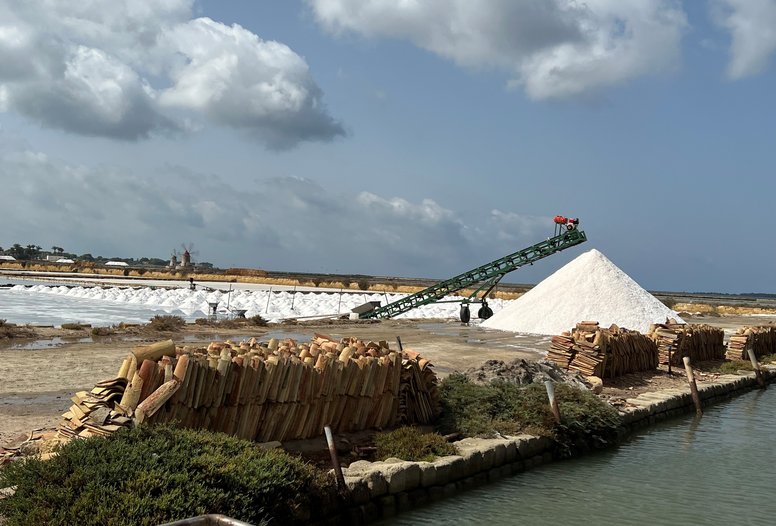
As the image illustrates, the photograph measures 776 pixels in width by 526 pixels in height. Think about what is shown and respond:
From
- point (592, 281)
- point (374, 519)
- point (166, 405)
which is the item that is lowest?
point (374, 519)

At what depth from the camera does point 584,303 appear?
20.8 metres

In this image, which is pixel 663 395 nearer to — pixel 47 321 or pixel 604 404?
pixel 604 404

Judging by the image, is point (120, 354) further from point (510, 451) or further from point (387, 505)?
point (387, 505)

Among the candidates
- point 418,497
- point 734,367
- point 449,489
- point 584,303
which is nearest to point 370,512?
point 418,497

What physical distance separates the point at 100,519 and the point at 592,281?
19.6m

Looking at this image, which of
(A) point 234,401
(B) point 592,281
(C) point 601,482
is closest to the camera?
(A) point 234,401

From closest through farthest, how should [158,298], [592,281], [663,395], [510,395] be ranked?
[510,395] → [663,395] → [592,281] → [158,298]

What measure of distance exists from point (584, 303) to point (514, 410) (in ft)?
42.0

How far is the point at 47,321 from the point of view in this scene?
22438 mm

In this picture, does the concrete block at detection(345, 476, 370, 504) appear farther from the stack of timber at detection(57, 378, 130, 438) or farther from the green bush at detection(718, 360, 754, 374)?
the green bush at detection(718, 360, 754, 374)

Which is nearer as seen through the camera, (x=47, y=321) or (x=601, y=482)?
(x=601, y=482)

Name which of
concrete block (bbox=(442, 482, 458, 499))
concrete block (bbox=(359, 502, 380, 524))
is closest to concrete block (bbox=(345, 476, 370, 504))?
concrete block (bbox=(359, 502, 380, 524))

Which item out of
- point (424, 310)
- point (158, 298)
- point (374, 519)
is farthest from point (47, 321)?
point (374, 519)

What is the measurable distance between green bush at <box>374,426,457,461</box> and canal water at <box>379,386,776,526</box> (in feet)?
1.61
